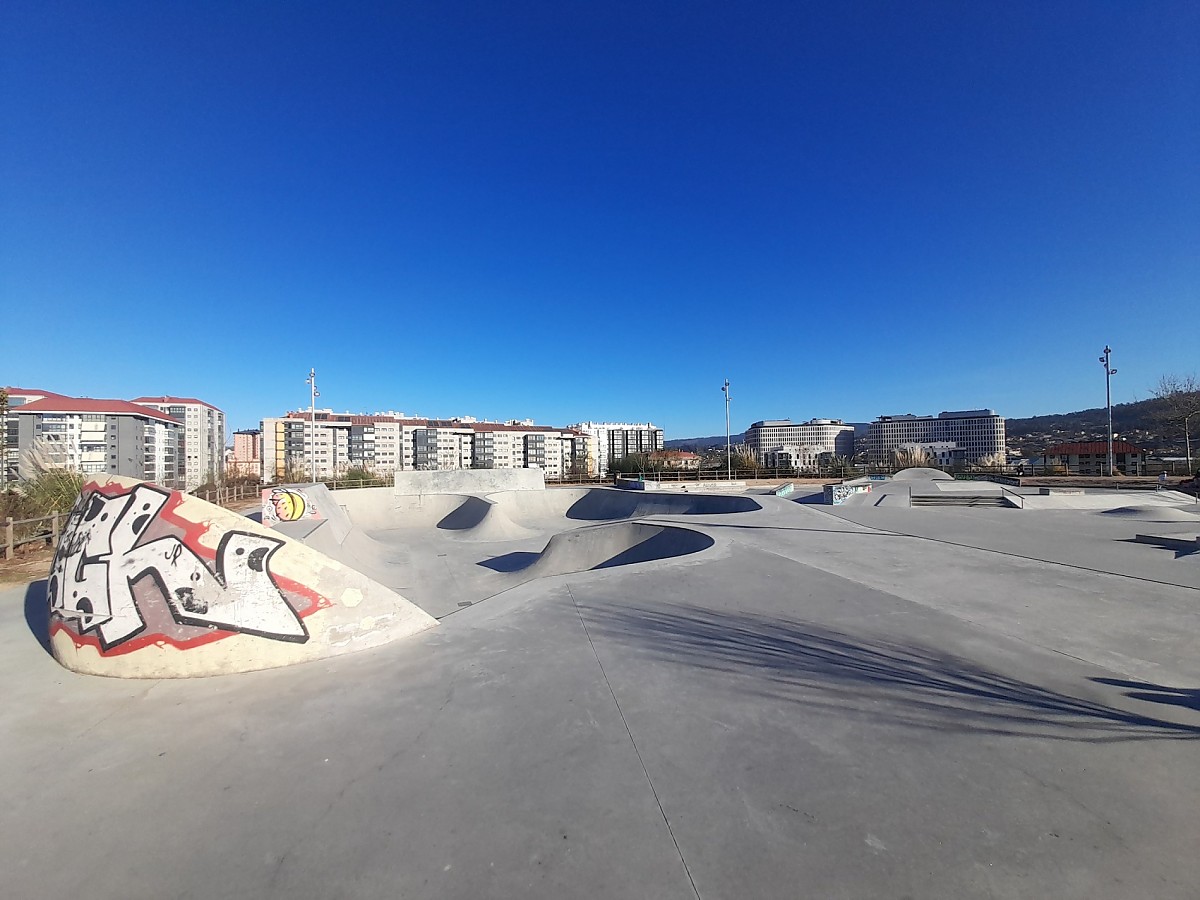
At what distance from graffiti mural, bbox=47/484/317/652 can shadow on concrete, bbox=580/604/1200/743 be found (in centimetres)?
311

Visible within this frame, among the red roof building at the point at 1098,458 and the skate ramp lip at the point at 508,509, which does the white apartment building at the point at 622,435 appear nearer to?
the red roof building at the point at 1098,458

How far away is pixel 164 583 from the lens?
167 inches

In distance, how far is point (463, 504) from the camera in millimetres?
23812

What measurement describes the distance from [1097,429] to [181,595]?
124215 millimetres

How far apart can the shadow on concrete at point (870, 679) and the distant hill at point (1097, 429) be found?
36830mm

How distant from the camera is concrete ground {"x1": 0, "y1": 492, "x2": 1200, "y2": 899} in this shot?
81.8 inches

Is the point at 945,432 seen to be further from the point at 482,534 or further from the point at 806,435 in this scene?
the point at 482,534

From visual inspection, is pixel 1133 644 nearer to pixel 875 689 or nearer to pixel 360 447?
pixel 875 689

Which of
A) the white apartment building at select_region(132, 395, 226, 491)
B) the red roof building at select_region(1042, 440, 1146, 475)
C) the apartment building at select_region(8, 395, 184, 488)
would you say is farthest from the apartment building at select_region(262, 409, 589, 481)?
the red roof building at select_region(1042, 440, 1146, 475)

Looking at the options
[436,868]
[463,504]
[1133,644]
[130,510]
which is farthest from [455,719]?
[463,504]

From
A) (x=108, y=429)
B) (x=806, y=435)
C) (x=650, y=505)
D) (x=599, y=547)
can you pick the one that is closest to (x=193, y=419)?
(x=108, y=429)

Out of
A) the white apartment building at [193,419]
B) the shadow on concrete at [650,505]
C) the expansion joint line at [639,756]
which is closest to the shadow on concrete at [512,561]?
the shadow on concrete at [650,505]

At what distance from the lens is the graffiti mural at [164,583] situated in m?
4.23

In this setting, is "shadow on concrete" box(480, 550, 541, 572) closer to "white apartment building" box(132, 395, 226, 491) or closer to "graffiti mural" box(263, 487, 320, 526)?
"graffiti mural" box(263, 487, 320, 526)
